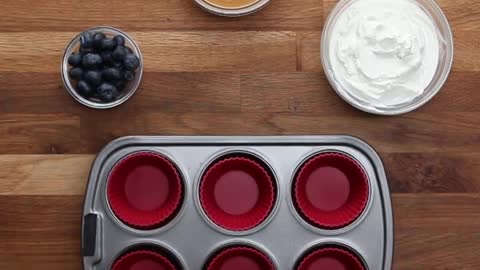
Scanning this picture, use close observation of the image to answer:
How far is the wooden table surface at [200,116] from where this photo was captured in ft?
3.20

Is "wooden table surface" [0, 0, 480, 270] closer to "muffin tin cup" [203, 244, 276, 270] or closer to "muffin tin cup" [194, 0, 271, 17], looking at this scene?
"muffin tin cup" [194, 0, 271, 17]

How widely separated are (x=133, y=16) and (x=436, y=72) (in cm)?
45

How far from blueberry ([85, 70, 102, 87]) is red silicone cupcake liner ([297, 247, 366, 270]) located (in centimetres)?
38

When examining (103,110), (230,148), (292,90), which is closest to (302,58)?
(292,90)

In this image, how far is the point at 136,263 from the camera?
0.96 m

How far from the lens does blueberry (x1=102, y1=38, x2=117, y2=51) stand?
92 centimetres

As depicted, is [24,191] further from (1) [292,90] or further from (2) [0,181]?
(1) [292,90]

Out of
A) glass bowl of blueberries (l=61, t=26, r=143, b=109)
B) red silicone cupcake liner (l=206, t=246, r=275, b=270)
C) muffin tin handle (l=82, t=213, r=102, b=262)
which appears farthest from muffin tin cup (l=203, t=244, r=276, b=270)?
glass bowl of blueberries (l=61, t=26, r=143, b=109)

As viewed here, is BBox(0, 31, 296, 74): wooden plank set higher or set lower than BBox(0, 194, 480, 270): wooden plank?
higher

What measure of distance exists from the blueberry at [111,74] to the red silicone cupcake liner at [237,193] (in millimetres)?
182

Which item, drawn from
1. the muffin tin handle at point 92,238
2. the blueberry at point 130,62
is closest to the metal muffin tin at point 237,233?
the muffin tin handle at point 92,238

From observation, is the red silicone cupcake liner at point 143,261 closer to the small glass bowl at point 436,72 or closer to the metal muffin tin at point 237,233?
the metal muffin tin at point 237,233

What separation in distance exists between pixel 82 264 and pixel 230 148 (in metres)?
0.27

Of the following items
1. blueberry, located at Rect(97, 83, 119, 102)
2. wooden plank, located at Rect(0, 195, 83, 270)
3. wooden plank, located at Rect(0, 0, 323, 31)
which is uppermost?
wooden plank, located at Rect(0, 0, 323, 31)
